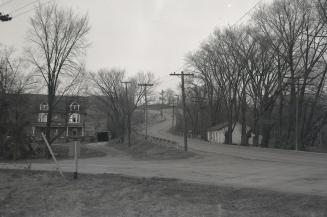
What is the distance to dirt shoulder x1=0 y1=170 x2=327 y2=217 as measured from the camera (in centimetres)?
1202

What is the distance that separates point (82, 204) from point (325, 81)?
44.8m

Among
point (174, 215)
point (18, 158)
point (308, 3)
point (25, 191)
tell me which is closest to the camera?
point (174, 215)

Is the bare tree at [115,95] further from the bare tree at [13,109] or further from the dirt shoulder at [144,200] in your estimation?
the dirt shoulder at [144,200]

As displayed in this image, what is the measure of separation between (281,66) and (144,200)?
44.7 metres

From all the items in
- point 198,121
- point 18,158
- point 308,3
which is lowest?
point 18,158

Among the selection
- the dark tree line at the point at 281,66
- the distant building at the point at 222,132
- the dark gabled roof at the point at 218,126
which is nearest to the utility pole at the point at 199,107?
the dark gabled roof at the point at 218,126

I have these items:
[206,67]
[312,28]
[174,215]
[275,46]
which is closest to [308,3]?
[312,28]

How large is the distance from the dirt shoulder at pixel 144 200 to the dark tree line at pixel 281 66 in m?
33.2

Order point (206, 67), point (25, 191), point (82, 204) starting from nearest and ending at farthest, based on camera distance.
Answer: point (82, 204) < point (25, 191) < point (206, 67)

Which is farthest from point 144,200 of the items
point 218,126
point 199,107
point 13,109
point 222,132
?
point 199,107

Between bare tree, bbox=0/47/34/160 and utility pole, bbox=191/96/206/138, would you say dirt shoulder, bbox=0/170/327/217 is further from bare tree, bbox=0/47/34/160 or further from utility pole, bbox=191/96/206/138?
utility pole, bbox=191/96/206/138

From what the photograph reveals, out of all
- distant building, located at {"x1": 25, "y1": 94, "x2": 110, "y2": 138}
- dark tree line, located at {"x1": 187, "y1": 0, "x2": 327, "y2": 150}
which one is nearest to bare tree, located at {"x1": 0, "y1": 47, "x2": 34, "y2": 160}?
distant building, located at {"x1": 25, "y1": 94, "x2": 110, "y2": 138}

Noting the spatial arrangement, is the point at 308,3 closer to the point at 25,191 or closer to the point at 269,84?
the point at 269,84

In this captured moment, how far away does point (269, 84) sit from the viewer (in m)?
57.3
